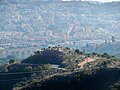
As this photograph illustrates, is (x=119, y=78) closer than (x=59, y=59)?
Yes

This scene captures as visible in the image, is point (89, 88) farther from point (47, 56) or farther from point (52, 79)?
point (47, 56)

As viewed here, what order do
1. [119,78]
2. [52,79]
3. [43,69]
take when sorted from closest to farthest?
[119,78], [52,79], [43,69]

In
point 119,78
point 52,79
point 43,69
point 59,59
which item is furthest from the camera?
point 59,59

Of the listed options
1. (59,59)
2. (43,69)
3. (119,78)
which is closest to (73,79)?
(119,78)

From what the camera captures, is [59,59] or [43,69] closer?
[43,69]

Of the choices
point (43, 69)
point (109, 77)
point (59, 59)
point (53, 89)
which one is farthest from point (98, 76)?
point (59, 59)

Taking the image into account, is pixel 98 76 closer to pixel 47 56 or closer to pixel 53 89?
pixel 53 89

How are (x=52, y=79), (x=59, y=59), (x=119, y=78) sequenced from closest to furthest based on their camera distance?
(x=119, y=78) → (x=52, y=79) → (x=59, y=59)

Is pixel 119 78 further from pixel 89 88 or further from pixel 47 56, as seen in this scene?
pixel 47 56
